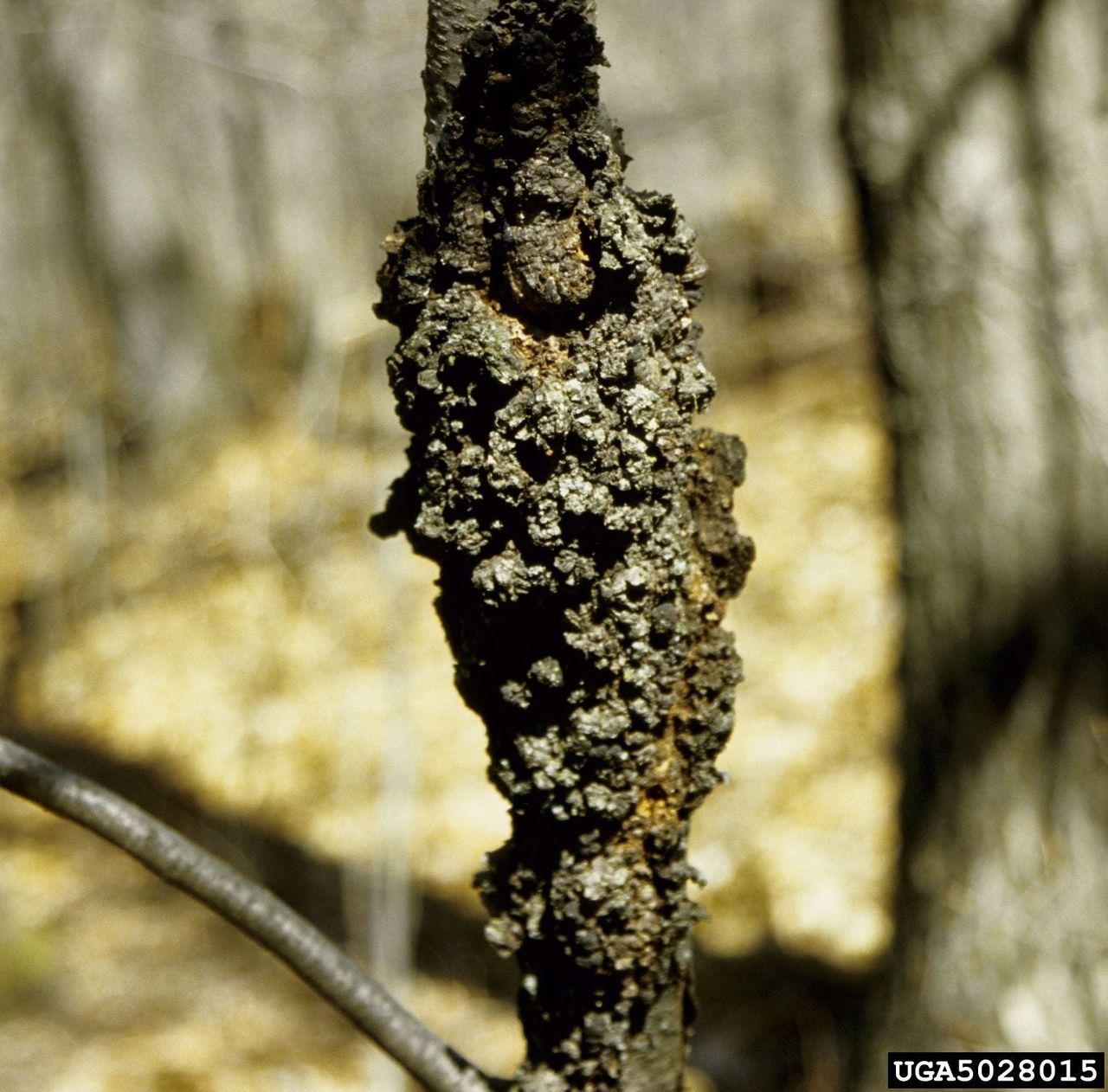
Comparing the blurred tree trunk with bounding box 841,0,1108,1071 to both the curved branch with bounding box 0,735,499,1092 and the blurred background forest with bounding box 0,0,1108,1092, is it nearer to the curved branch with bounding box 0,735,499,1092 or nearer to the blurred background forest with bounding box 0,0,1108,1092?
the blurred background forest with bounding box 0,0,1108,1092

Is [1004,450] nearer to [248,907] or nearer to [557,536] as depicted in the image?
[557,536]

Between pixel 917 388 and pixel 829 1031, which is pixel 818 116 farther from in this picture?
pixel 829 1031

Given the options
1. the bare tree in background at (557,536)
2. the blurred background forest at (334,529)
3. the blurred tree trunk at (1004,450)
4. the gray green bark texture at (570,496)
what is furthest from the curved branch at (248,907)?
the blurred tree trunk at (1004,450)

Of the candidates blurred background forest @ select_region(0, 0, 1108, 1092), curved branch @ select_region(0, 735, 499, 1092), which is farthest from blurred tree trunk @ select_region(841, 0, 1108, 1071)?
curved branch @ select_region(0, 735, 499, 1092)

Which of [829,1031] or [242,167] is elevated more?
[242,167]

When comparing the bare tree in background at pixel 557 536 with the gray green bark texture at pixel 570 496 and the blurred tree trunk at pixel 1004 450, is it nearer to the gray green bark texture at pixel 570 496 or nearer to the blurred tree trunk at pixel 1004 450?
the gray green bark texture at pixel 570 496

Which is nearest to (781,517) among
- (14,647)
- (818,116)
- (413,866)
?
(413,866)

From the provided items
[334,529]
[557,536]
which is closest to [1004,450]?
[557,536]
